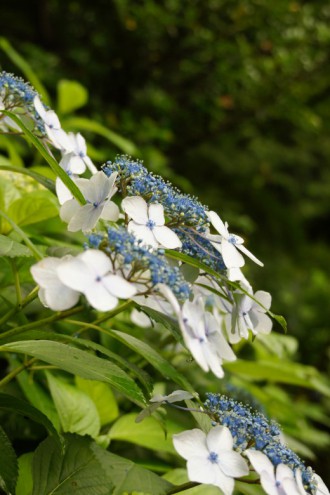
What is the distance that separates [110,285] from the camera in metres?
0.67

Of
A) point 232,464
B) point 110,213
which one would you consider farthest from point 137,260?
point 232,464

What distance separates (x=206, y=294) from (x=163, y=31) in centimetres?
257

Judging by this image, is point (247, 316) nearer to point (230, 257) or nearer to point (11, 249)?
point (230, 257)

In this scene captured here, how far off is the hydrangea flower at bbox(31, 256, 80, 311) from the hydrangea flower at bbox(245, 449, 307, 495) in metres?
0.27

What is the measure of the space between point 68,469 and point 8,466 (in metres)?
0.08

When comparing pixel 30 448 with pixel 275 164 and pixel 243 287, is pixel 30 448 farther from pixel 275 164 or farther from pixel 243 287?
pixel 275 164

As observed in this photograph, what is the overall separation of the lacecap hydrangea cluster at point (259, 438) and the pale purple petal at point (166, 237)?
21 centimetres

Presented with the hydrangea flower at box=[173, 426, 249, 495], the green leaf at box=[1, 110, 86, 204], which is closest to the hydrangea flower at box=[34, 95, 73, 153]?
the green leaf at box=[1, 110, 86, 204]

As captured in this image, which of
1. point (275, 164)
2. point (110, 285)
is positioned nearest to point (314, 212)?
point (275, 164)

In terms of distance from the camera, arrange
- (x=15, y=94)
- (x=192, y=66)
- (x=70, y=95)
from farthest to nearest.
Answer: (x=192, y=66) < (x=70, y=95) < (x=15, y=94)

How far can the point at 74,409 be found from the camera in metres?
1.07

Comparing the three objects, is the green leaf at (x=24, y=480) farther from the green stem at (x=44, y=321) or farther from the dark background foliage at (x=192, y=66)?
the dark background foliage at (x=192, y=66)

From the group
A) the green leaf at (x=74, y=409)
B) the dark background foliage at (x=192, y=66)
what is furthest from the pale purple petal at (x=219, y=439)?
the dark background foliage at (x=192, y=66)

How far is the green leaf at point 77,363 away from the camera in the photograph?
78 cm
